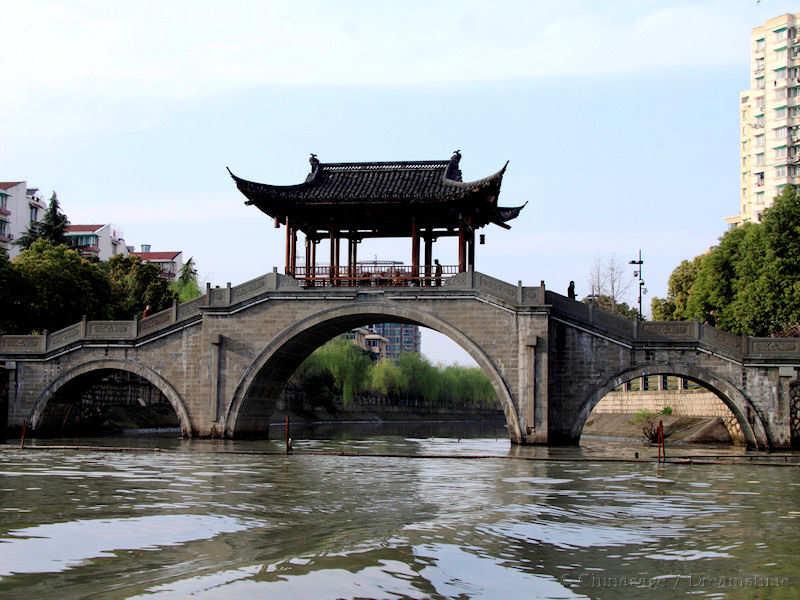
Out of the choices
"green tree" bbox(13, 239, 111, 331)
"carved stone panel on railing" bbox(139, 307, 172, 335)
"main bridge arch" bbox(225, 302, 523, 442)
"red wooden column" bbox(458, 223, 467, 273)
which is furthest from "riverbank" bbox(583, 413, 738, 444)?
"green tree" bbox(13, 239, 111, 331)

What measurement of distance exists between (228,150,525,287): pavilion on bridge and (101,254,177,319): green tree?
2342 centimetres

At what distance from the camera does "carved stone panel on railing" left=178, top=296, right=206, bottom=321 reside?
Answer: 114 ft

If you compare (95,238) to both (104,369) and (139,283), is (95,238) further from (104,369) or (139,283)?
(104,369)

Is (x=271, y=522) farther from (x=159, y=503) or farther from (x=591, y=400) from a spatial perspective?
(x=591, y=400)

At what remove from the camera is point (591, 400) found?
3131cm

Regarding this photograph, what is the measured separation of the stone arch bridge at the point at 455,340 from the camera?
3088 cm

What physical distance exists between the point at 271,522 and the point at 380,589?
442 centimetres

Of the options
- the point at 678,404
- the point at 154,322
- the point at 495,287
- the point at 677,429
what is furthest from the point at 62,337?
the point at 678,404

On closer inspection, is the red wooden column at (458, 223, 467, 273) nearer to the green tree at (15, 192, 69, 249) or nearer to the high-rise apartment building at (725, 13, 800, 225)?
the green tree at (15, 192, 69, 249)

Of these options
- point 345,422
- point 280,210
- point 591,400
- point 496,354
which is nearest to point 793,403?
point 591,400

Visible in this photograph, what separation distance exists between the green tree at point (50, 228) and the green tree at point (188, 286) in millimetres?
8001

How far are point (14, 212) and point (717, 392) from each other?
54.6 meters

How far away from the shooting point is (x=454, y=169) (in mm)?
35375

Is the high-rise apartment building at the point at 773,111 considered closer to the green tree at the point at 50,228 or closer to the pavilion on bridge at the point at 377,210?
the pavilion on bridge at the point at 377,210
